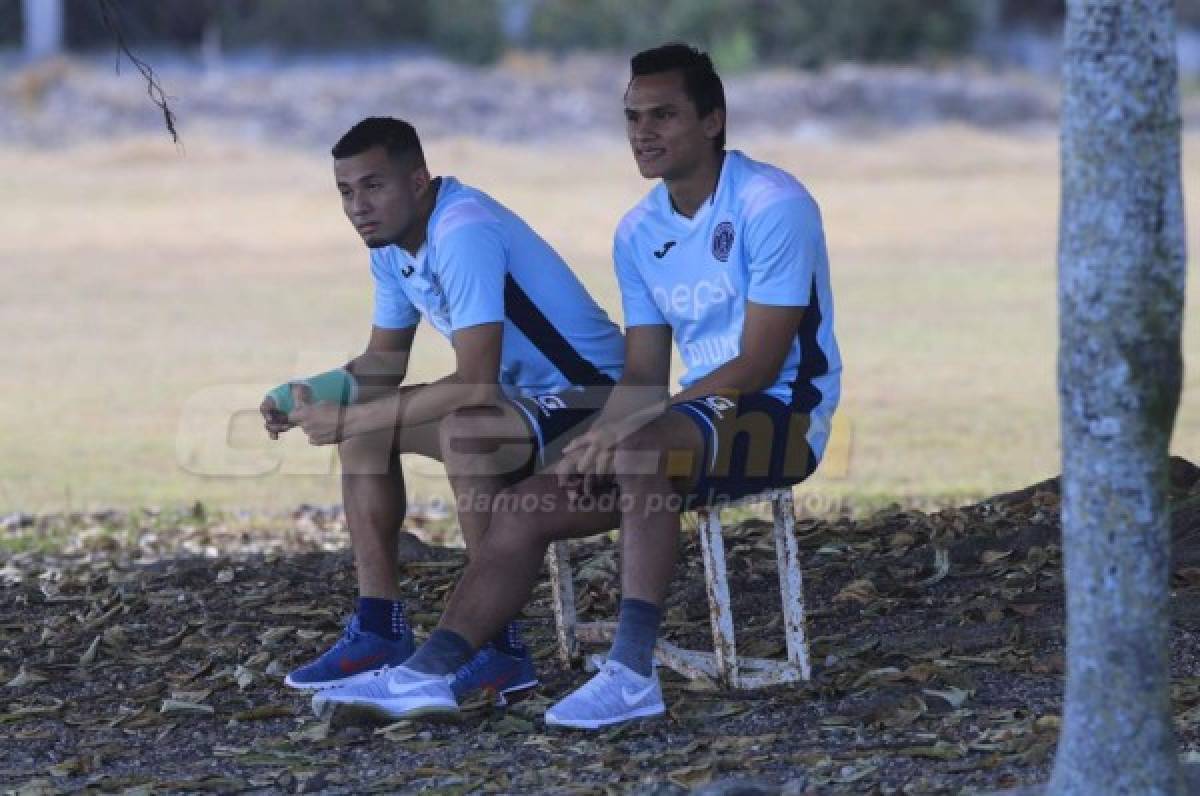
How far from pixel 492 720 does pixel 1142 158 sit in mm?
2511

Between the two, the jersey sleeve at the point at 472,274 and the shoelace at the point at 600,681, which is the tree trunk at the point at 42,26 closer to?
the jersey sleeve at the point at 472,274

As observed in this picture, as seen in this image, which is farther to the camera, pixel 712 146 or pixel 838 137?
pixel 838 137

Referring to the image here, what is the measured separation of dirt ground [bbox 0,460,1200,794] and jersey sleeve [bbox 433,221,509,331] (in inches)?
42.9

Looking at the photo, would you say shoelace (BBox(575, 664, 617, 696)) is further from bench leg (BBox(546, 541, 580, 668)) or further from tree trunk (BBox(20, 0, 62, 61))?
tree trunk (BBox(20, 0, 62, 61))

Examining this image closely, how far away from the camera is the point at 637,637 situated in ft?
17.9

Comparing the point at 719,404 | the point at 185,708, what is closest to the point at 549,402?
the point at 719,404

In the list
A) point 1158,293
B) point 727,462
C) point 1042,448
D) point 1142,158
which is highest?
point 1142,158

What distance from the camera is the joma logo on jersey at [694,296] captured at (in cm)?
593

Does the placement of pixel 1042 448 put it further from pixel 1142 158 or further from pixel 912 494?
pixel 1142 158

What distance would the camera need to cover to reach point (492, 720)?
571 centimetres

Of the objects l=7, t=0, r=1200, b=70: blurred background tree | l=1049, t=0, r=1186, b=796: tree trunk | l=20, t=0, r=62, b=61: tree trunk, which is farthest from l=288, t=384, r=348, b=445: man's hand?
l=20, t=0, r=62, b=61: tree trunk

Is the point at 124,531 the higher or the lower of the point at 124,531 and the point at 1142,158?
the lower

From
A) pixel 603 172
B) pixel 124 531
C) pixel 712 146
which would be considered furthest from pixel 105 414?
pixel 603 172

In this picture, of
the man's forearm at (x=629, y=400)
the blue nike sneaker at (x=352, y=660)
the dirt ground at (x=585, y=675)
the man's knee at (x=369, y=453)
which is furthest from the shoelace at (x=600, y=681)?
the man's knee at (x=369, y=453)
